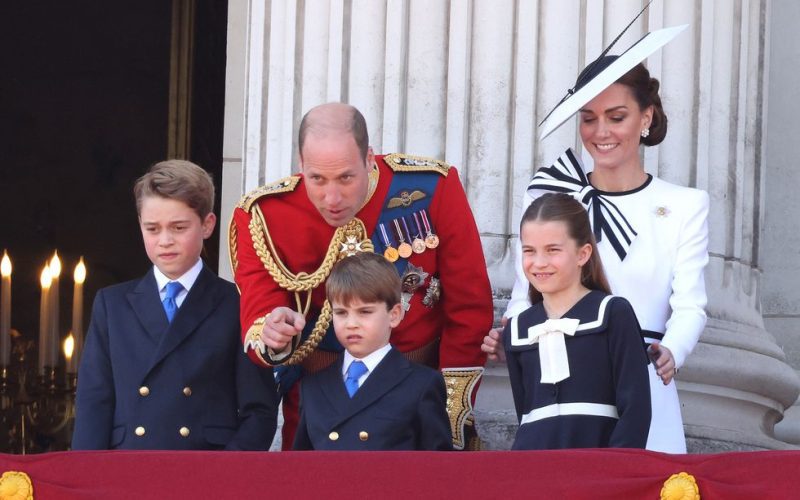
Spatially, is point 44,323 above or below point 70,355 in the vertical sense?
above

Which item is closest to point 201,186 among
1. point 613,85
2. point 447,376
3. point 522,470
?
point 447,376

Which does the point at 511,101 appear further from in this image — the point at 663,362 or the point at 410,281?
the point at 663,362

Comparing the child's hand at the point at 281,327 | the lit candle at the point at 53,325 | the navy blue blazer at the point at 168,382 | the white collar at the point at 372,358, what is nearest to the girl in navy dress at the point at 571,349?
the white collar at the point at 372,358

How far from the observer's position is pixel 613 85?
504 centimetres

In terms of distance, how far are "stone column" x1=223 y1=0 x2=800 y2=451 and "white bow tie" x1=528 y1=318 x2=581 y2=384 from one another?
4.83 feet

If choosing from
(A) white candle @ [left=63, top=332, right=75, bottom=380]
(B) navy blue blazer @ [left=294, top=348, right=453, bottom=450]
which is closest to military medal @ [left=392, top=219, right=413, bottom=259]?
(B) navy blue blazer @ [left=294, top=348, right=453, bottom=450]

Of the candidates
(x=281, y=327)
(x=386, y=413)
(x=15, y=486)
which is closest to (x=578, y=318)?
(x=386, y=413)

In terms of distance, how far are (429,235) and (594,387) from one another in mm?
802

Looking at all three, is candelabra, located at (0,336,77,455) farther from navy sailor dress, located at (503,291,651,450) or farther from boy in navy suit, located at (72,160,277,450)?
navy sailor dress, located at (503,291,651,450)

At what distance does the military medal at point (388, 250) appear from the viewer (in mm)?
5039

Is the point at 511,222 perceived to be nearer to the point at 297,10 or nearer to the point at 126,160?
the point at 297,10

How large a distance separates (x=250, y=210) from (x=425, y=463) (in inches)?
53.6

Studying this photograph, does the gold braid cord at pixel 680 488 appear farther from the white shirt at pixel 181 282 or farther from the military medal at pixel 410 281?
the white shirt at pixel 181 282

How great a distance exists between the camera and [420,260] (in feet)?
16.6
